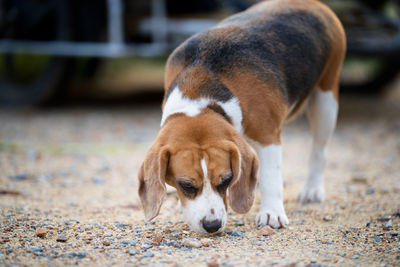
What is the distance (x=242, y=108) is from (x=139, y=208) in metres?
1.38

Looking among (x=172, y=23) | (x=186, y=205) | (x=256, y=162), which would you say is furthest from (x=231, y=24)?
(x=172, y=23)

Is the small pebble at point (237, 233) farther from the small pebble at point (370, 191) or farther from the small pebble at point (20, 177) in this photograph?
the small pebble at point (20, 177)

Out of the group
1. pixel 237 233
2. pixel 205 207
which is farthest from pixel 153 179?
pixel 237 233

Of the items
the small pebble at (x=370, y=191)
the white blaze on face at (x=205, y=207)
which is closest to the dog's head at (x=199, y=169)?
the white blaze on face at (x=205, y=207)

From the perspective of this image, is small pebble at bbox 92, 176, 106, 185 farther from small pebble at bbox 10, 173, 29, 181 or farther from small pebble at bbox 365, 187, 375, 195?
small pebble at bbox 365, 187, 375, 195

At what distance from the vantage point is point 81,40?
810 centimetres

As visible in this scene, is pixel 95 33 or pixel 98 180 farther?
pixel 95 33

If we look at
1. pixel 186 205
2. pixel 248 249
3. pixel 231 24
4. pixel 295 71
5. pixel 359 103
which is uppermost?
pixel 231 24

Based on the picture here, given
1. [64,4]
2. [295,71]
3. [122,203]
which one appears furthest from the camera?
[64,4]

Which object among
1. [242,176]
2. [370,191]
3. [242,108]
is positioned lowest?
[370,191]

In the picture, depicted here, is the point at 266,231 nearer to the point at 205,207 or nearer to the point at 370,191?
the point at 205,207

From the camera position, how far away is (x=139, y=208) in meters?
4.22

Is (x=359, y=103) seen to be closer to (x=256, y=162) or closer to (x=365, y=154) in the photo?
(x=365, y=154)

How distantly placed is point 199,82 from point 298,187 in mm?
2049
